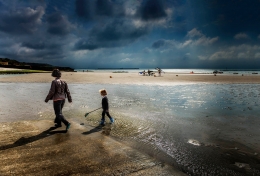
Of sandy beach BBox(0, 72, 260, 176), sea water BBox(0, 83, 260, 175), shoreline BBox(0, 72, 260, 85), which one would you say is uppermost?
shoreline BBox(0, 72, 260, 85)

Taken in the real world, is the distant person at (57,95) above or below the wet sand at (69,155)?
above

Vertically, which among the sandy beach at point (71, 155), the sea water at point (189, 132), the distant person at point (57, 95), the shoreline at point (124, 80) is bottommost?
the sea water at point (189, 132)

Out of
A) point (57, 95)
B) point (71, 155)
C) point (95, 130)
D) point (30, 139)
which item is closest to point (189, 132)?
point (95, 130)

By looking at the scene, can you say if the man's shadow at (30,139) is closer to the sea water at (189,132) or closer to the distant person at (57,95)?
the distant person at (57,95)

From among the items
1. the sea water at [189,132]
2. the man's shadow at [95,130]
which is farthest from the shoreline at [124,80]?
the man's shadow at [95,130]

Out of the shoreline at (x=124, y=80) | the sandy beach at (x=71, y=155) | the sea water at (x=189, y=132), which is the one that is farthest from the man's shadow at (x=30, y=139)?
the shoreline at (x=124, y=80)

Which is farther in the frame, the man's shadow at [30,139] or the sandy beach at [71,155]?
the man's shadow at [30,139]

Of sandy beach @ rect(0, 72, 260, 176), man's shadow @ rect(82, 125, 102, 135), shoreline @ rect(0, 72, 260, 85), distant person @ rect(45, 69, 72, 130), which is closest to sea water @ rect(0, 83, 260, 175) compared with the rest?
sandy beach @ rect(0, 72, 260, 176)

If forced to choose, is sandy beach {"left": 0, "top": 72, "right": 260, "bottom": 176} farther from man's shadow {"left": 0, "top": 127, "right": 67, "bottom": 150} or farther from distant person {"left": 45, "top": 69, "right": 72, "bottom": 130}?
distant person {"left": 45, "top": 69, "right": 72, "bottom": 130}

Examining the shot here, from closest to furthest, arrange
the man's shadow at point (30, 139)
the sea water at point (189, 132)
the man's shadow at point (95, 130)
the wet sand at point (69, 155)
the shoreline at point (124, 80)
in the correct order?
the wet sand at point (69, 155)
the sea water at point (189, 132)
the man's shadow at point (30, 139)
the man's shadow at point (95, 130)
the shoreline at point (124, 80)

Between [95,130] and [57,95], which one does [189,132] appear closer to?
[95,130]

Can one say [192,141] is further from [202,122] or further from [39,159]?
[39,159]

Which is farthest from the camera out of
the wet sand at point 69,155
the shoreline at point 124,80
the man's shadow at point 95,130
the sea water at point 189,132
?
the shoreline at point 124,80

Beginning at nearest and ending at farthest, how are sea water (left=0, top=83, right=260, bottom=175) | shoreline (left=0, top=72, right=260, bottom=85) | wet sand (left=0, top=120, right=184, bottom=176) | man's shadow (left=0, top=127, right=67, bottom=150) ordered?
wet sand (left=0, top=120, right=184, bottom=176), sea water (left=0, top=83, right=260, bottom=175), man's shadow (left=0, top=127, right=67, bottom=150), shoreline (left=0, top=72, right=260, bottom=85)
